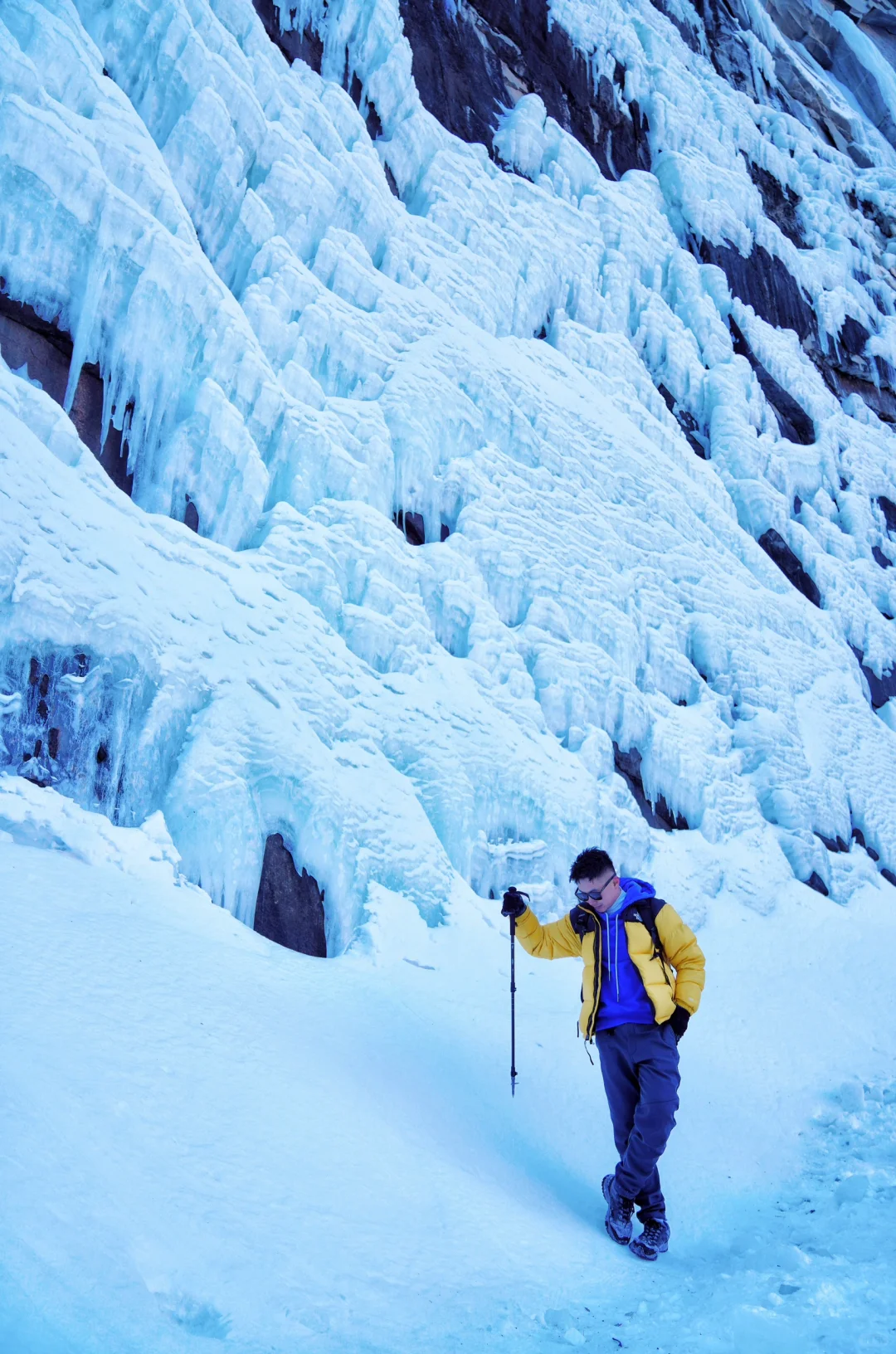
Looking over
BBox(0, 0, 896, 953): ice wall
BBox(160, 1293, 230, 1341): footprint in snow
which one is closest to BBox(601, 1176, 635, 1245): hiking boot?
BBox(160, 1293, 230, 1341): footprint in snow

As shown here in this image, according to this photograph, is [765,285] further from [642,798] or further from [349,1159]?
[349,1159]

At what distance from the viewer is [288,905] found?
218 inches

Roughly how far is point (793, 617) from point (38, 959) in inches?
469

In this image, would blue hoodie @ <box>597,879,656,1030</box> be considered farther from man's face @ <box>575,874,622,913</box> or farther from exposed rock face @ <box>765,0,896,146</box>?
exposed rock face @ <box>765,0,896,146</box>

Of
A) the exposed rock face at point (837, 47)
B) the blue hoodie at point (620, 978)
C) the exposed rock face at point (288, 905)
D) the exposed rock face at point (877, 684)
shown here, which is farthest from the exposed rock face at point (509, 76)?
the exposed rock face at point (837, 47)

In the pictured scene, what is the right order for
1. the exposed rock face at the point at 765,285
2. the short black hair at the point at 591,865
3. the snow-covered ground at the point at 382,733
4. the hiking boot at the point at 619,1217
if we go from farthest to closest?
the exposed rock face at the point at 765,285, the short black hair at the point at 591,865, the hiking boot at the point at 619,1217, the snow-covered ground at the point at 382,733

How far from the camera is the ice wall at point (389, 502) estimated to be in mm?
5516

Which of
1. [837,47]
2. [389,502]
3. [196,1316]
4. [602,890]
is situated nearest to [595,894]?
[602,890]

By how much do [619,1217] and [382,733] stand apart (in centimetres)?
390

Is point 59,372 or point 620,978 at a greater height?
point 620,978

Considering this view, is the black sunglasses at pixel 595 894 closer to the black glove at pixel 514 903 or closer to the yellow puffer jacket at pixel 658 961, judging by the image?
the yellow puffer jacket at pixel 658 961

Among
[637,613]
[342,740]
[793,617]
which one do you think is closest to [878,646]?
[793,617]

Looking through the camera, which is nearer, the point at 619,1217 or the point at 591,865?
the point at 619,1217

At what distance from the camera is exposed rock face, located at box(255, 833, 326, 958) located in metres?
5.40
